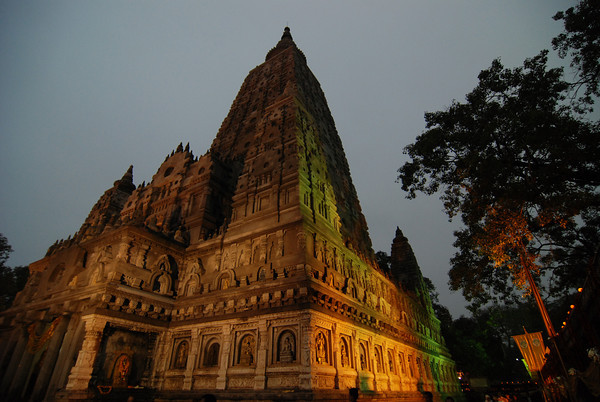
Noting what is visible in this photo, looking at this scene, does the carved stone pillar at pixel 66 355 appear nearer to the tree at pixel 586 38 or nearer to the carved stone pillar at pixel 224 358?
the carved stone pillar at pixel 224 358

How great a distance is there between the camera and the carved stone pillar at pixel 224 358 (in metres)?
16.9

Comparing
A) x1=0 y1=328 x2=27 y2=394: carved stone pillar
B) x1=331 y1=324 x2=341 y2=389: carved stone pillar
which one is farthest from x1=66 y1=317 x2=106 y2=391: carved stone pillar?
x1=331 y1=324 x2=341 y2=389: carved stone pillar

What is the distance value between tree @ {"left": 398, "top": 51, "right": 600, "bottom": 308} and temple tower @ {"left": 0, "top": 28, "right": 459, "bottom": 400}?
7.76m

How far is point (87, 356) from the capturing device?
16703 millimetres

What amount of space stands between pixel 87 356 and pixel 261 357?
934cm

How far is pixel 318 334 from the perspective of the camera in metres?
16.5

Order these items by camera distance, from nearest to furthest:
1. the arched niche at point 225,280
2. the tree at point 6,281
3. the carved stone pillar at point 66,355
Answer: the carved stone pillar at point 66,355 → the arched niche at point 225,280 → the tree at point 6,281

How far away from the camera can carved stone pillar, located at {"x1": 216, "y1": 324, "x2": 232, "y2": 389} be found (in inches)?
664

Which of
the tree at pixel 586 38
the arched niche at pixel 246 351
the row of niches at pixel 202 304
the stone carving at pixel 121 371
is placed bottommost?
the stone carving at pixel 121 371

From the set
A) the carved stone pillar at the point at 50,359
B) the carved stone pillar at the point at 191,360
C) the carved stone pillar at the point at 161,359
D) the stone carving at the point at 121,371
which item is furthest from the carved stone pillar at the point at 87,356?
the carved stone pillar at the point at 191,360

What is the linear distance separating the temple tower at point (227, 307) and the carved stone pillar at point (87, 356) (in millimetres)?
64

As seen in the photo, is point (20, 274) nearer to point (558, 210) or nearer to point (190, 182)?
point (190, 182)

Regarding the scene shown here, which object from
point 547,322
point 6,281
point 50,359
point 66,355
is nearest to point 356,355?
point 547,322

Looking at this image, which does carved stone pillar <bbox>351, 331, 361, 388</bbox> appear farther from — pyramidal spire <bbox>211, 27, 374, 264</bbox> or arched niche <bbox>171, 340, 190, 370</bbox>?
arched niche <bbox>171, 340, 190, 370</bbox>
